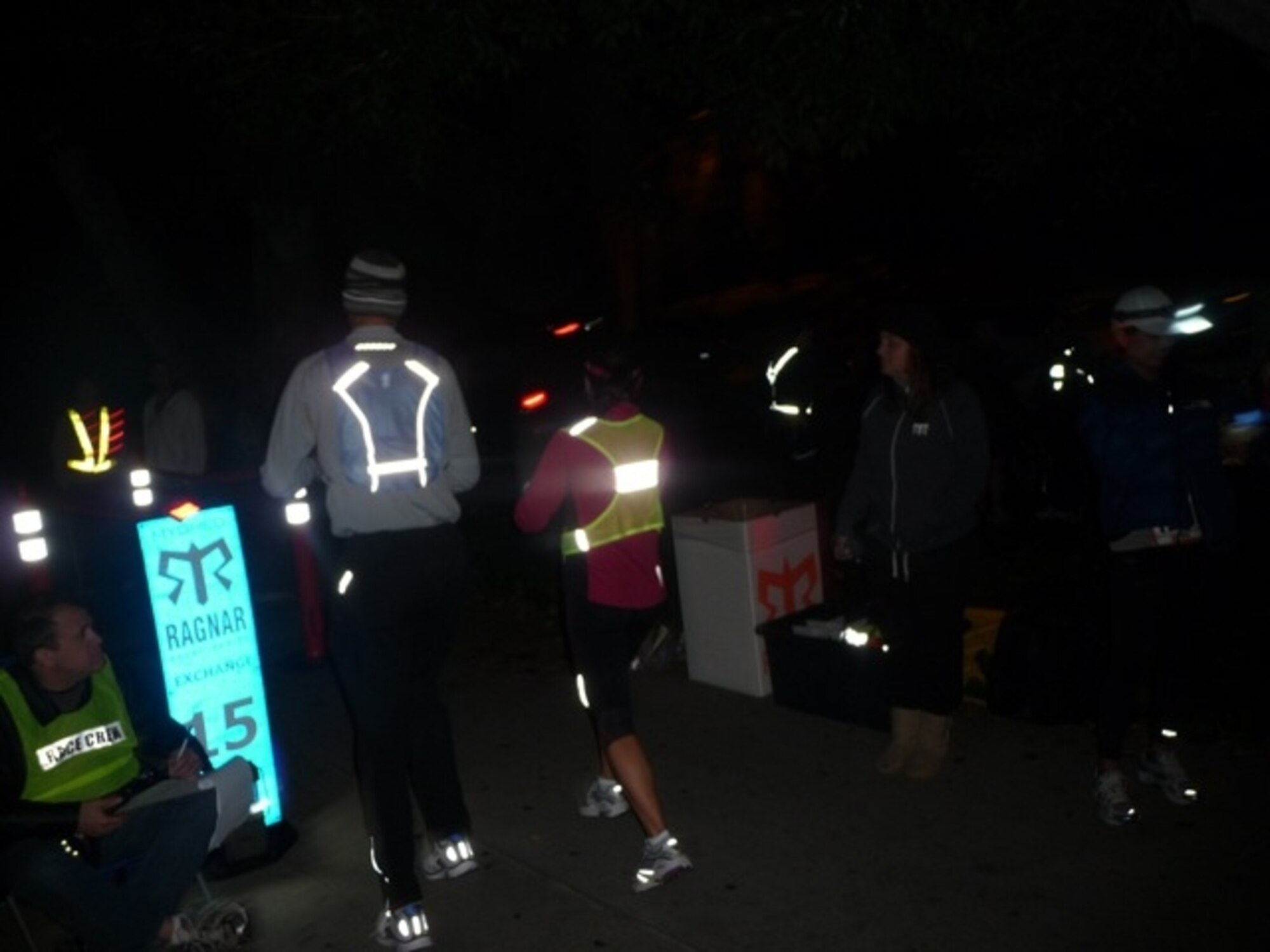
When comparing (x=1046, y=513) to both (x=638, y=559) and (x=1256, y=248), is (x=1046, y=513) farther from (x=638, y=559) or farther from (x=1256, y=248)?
(x=638, y=559)

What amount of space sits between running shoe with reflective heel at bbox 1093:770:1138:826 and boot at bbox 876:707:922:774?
33.6 inches

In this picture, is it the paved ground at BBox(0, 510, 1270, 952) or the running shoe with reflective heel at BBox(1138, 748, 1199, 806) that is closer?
the paved ground at BBox(0, 510, 1270, 952)

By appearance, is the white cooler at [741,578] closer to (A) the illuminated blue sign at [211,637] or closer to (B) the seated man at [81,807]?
(A) the illuminated blue sign at [211,637]

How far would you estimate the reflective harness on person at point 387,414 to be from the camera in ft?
15.5

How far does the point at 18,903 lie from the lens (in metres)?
5.40

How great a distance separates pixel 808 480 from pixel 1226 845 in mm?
8101

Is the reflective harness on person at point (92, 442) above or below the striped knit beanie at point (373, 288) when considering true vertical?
below

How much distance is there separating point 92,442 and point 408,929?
26.2 feet

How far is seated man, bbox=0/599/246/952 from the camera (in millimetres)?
4430

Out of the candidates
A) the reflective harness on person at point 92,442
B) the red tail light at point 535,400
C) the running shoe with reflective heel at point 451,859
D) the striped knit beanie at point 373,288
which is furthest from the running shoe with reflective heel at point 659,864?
the red tail light at point 535,400

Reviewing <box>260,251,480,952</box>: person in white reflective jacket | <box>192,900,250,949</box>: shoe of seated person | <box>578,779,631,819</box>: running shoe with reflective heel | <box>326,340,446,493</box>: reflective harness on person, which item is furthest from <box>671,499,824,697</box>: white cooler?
<box>192,900,250,949</box>: shoe of seated person

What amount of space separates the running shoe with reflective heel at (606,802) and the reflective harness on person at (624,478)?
1169 mm

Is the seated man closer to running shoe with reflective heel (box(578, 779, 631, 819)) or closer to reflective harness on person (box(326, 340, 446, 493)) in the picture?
reflective harness on person (box(326, 340, 446, 493))

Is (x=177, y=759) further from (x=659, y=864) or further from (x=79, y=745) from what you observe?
(x=659, y=864)
